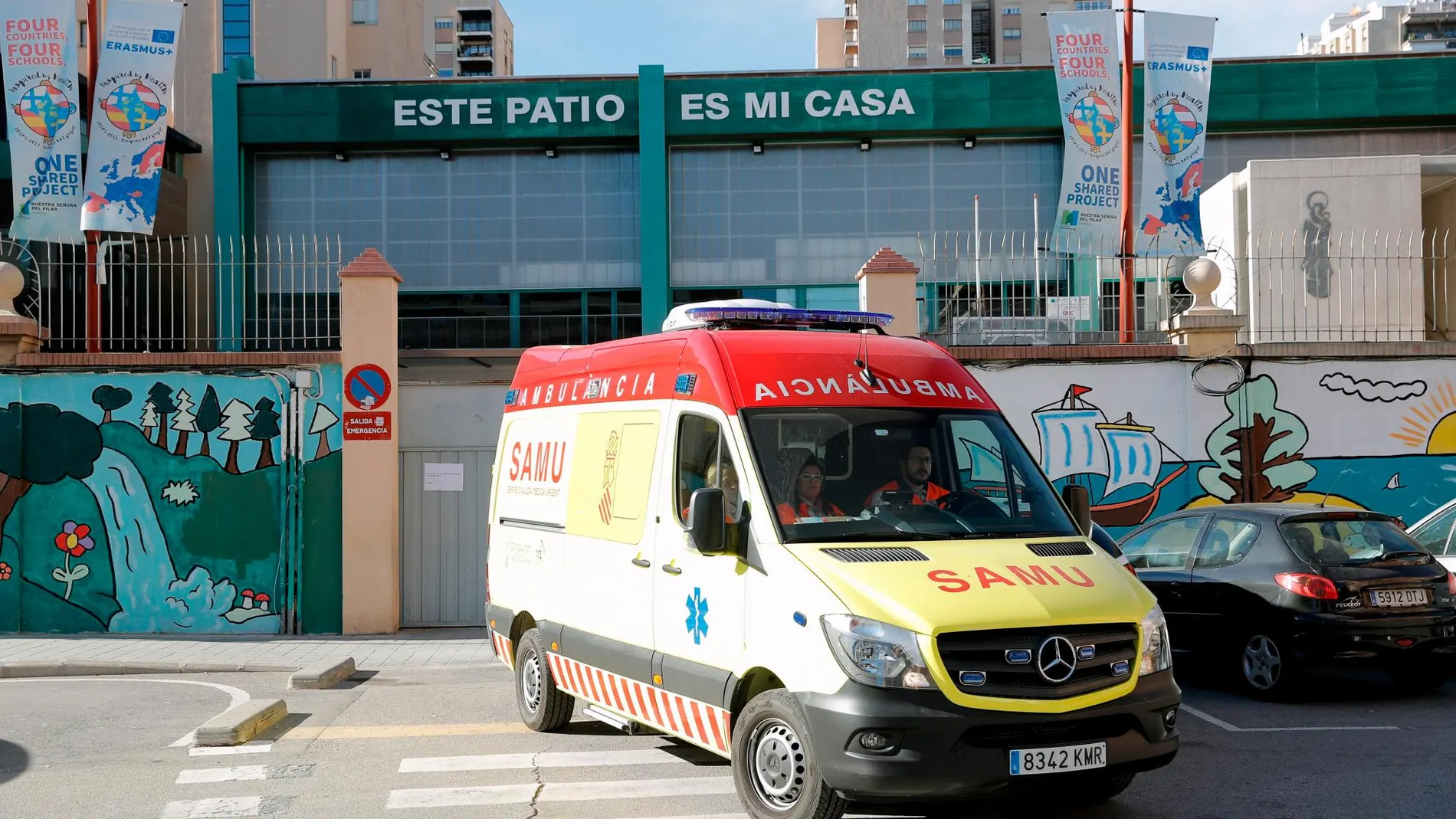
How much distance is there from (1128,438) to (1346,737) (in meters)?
6.69

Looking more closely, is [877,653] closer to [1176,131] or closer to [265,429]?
[265,429]

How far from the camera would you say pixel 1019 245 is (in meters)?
23.9

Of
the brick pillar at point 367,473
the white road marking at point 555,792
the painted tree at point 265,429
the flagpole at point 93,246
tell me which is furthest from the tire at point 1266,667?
the flagpole at point 93,246

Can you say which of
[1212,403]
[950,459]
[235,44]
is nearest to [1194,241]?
[1212,403]

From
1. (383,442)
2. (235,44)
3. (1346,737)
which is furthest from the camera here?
(235,44)

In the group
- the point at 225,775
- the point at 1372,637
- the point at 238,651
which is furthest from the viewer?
the point at 238,651

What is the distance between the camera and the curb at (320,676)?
11078 millimetres

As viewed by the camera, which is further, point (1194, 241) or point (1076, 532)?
point (1194, 241)

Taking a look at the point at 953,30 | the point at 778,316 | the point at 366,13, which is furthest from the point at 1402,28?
the point at 778,316

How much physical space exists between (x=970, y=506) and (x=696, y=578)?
1.47m

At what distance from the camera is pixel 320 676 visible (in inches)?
439

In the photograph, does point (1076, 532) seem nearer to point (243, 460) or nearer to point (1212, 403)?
point (1212, 403)

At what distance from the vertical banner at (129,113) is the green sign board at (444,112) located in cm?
894

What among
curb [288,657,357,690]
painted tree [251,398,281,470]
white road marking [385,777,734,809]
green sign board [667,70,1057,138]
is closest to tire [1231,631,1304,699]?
white road marking [385,777,734,809]
